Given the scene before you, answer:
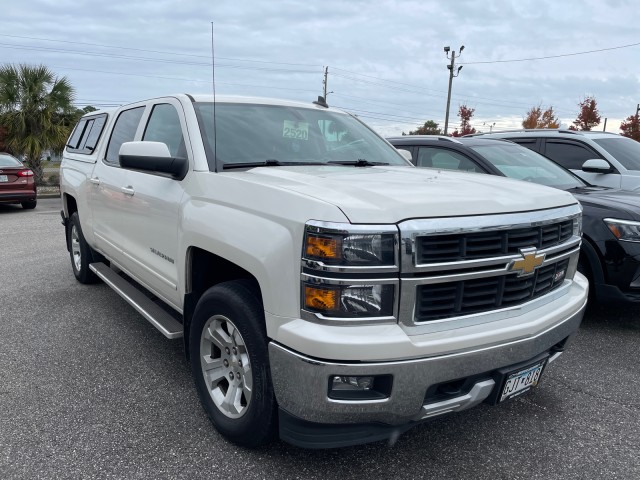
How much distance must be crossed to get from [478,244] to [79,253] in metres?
4.88

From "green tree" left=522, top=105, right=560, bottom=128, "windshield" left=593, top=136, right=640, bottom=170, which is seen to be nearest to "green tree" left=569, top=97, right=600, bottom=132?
"green tree" left=522, top=105, right=560, bottom=128

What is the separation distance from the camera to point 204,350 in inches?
114

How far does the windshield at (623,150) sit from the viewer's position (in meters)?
7.23

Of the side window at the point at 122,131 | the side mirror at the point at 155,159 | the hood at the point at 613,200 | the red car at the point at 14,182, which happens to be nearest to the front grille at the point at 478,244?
the side mirror at the point at 155,159

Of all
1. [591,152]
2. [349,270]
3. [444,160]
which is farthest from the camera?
[591,152]

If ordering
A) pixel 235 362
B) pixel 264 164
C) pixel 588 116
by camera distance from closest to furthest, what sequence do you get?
pixel 235 362, pixel 264 164, pixel 588 116

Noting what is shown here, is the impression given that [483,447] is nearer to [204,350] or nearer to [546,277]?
[546,277]

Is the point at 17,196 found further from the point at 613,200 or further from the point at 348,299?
the point at 348,299

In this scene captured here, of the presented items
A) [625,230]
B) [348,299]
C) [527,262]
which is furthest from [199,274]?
[625,230]

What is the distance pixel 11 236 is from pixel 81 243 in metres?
4.87

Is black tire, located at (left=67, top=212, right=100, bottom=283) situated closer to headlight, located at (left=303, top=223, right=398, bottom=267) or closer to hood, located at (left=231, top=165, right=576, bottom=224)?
hood, located at (left=231, top=165, right=576, bottom=224)

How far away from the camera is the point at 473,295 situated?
2.33 meters

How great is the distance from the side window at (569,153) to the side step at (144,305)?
6.13 metres

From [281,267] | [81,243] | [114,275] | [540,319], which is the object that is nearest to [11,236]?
[81,243]
